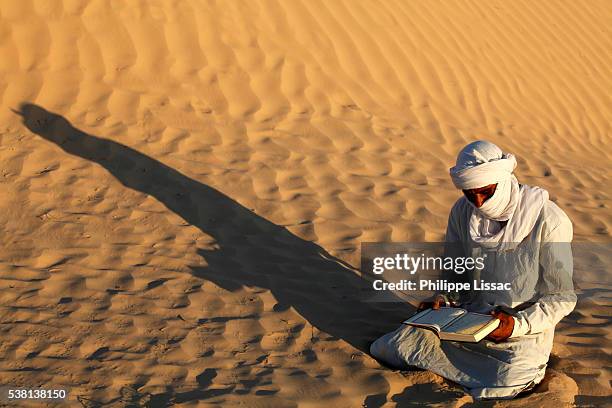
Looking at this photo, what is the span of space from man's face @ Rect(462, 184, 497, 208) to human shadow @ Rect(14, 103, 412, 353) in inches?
39.2

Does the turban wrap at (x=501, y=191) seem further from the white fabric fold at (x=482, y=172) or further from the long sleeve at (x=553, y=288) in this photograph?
the long sleeve at (x=553, y=288)

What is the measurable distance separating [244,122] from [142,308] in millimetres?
2603

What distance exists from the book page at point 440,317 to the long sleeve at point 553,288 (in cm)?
27

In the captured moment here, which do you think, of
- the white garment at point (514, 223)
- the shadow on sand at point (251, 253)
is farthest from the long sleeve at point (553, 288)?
the shadow on sand at point (251, 253)

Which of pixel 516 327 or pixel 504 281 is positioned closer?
pixel 516 327

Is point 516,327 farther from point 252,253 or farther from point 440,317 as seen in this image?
point 252,253

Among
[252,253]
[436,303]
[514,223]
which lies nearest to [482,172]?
[514,223]

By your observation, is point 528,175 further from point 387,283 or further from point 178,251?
point 178,251

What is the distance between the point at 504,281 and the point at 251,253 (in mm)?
1788

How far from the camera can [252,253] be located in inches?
199

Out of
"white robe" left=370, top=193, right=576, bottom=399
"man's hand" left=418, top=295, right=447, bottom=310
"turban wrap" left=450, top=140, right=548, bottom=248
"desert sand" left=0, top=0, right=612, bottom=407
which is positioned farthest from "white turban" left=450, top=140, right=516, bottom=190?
"desert sand" left=0, top=0, right=612, bottom=407

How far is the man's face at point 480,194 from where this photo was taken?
12.0 feet

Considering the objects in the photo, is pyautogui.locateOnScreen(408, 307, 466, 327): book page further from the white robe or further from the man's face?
the man's face

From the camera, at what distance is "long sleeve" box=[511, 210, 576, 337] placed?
3.56 meters
